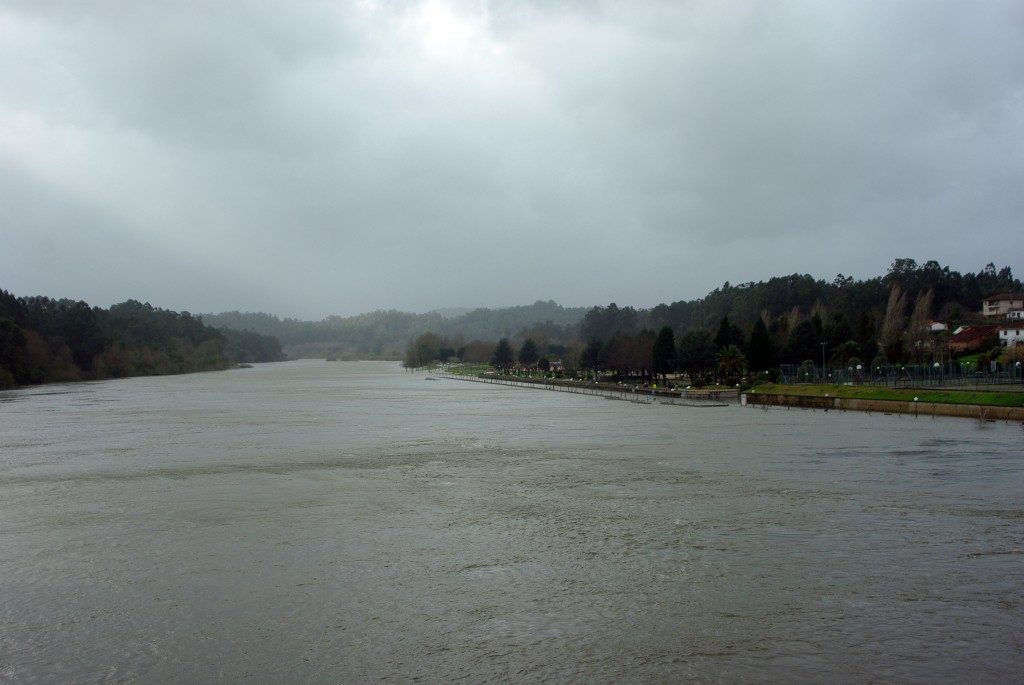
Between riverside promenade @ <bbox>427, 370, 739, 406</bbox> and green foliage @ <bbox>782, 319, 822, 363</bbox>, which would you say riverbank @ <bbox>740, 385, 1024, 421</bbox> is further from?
green foliage @ <bbox>782, 319, 822, 363</bbox>

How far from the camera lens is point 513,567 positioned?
38.3 feet

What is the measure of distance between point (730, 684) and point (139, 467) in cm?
1916

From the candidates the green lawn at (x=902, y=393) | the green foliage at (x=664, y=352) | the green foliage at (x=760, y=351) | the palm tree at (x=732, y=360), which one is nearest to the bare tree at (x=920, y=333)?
the green foliage at (x=760, y=351)

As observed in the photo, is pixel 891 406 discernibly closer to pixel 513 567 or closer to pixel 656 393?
pixel 656 393

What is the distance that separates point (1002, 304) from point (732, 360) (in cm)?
4530

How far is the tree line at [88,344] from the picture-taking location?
78.1 metres

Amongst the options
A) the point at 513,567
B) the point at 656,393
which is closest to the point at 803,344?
the point at 656,393

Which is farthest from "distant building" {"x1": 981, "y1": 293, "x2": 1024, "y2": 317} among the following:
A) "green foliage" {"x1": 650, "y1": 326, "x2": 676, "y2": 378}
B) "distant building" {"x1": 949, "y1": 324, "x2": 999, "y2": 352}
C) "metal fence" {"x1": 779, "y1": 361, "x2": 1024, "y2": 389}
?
"green foliage" {"x1": 650, "y1": 326, "x2": 676, "y2": 378}

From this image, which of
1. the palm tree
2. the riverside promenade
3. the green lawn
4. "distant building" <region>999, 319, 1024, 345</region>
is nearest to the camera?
the green lawn

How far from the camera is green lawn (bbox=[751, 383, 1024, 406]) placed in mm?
38188

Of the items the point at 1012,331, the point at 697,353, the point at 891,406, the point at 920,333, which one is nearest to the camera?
the point at 891,406

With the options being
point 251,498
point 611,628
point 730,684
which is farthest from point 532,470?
point 730,684

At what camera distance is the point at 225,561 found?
12078mm

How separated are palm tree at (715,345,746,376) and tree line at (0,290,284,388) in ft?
204
